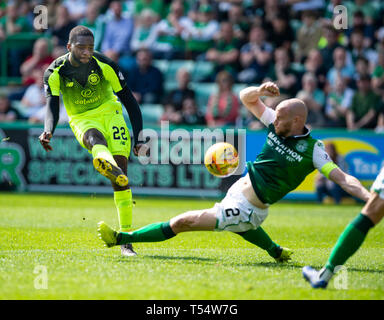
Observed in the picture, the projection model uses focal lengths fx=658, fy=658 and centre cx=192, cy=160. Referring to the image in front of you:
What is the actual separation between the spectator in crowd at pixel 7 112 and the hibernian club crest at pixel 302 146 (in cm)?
1302

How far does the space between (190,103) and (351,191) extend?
11289 millimetres

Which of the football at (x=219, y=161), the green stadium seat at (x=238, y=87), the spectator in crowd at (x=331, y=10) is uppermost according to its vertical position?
the spectator in crowd at (x=331, y=10)

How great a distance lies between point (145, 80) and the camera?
1861 centimetres

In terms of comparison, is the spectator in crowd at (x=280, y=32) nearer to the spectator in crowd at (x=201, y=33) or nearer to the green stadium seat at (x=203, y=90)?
the spectator in crowd at (x=201, y=33)

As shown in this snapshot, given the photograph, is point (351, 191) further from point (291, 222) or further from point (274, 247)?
point (291, 222)

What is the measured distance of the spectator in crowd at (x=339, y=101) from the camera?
55.1ft

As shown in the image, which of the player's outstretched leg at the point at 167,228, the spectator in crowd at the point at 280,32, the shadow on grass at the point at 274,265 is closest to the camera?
the player's outstretched leg at the point at 167,228

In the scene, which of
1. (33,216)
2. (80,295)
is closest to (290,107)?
(80,295)

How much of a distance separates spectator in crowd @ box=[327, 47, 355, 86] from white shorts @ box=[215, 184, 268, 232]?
11341 mm

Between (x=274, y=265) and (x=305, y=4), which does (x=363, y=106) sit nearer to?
(x=305, y=4)

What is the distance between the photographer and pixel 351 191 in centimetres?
616

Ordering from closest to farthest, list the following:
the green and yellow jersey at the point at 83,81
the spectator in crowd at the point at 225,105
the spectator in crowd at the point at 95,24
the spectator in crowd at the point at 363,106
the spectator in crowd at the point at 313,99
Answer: the green and yellow jersey at the point at 83,81
the spectator in crowd at the point at 363,106
the spectator in crowd at the point at 313,99
the spectator in crowd at the point at 225,105
the spectator in crowd at the point at 95,24

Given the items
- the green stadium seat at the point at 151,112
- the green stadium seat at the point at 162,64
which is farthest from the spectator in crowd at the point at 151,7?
the green stadium seat at the point at 151,112

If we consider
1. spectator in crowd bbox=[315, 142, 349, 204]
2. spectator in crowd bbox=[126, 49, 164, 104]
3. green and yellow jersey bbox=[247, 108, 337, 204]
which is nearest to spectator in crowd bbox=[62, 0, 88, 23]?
spectator in crowd bbox=[126, 49, 164, 104]
